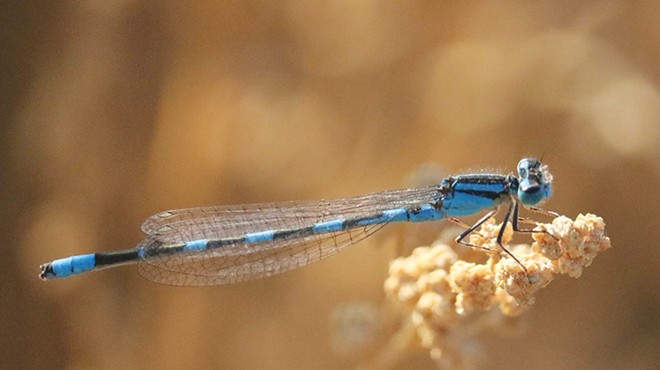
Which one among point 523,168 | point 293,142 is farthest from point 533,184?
point 293,142

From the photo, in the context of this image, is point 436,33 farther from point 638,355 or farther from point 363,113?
point 638,355

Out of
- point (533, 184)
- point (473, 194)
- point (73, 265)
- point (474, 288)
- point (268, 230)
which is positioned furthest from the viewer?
point (268, 230)

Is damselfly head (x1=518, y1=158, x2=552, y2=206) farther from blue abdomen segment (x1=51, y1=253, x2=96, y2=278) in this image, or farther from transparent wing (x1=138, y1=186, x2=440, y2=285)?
blue abdomen segment (x1=51, y1=253, x2=96, y2=278)

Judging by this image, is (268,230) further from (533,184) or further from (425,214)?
(533,184)

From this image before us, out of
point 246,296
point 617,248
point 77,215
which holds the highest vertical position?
point 77,215

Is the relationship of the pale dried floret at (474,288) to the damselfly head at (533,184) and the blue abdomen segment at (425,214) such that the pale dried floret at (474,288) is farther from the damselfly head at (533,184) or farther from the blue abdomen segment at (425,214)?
the blue abdomen segment at (425,214)

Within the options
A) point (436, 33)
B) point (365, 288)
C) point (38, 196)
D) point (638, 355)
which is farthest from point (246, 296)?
point (638, 355)
